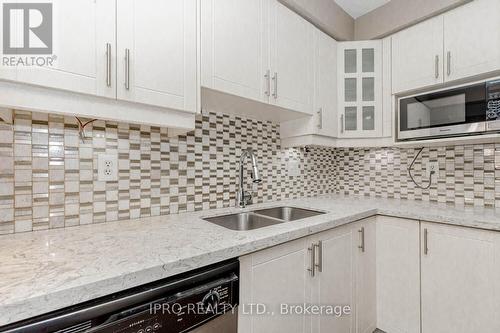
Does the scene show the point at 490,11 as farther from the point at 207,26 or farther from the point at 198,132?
the point at 198,132

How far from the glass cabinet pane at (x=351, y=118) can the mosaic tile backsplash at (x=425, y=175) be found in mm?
477

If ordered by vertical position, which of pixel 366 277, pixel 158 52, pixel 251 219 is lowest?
pixel 366 277

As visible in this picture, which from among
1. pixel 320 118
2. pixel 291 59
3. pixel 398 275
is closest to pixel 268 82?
pixel 291 59

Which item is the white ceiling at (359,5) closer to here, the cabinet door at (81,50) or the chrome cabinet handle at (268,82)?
the chrome cabinet handle at (268,82)

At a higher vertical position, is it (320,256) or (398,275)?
(320,256)

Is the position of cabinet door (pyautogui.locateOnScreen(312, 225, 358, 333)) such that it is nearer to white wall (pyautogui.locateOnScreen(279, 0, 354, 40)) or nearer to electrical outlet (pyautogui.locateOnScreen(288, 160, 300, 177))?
electrical outlet (pyautogui.locateOnScreen(288, 160, 300, 177))

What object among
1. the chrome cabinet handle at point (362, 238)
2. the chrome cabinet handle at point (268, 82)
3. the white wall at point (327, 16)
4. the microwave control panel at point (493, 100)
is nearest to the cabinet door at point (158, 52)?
the chrome cabinet handle at point (268, 82)

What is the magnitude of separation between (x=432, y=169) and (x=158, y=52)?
2.14m

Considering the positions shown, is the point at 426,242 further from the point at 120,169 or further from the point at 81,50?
the point at 81,50

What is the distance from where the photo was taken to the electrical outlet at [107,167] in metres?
1.15

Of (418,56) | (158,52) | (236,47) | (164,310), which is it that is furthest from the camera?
(418,56)

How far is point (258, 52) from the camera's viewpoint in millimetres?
1382

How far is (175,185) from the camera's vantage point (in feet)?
A: 4.58

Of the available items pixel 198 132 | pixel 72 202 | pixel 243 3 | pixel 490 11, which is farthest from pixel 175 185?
pixel 490 11
